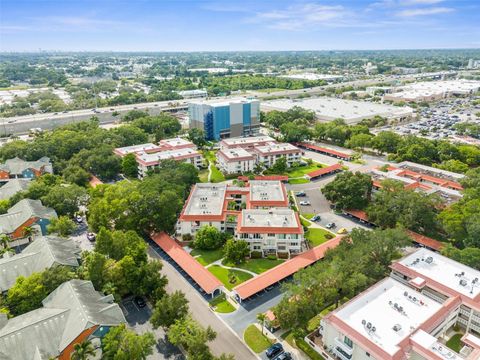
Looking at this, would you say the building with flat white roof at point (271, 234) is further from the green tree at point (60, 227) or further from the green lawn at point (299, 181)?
the green tree at point (60, 227)

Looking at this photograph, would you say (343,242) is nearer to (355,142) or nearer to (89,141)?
(355,142)

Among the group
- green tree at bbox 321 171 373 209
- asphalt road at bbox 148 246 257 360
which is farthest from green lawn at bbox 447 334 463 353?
green tree at bbox 321 171 373 209

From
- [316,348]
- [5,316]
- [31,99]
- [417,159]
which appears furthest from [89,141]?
[31,99]

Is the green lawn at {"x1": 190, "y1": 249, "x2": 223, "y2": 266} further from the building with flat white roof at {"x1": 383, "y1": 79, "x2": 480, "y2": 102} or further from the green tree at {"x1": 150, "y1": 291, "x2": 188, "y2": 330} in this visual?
the building with flat white roof at {"x1": 383, "y1": 79, "x2": 480, "y2": 102}

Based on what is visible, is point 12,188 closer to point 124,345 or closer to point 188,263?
point 188,263

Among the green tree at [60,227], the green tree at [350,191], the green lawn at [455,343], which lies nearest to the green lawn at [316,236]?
the green tree at [350,191]

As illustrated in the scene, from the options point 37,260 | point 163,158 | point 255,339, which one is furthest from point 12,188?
point 255,339
